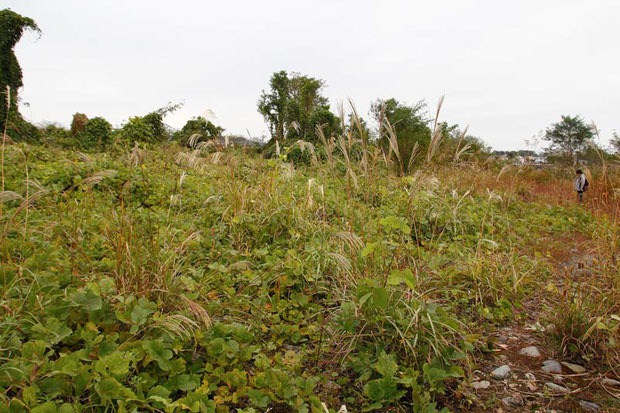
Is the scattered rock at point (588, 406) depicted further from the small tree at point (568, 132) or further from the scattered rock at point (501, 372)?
the small tree at point (568, 132)

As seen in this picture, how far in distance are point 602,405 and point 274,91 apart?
33.1 metres

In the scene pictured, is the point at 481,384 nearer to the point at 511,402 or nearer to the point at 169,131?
the point at 511,402

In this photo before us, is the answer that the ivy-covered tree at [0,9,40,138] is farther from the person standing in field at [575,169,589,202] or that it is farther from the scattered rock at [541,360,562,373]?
the person standing in field at [575,169,589,202]

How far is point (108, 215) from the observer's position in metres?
2.80

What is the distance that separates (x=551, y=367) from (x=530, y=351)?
0.16m

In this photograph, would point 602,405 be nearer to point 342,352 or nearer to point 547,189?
point 342,352

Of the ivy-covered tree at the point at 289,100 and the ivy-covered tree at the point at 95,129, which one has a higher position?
the ivy-covered tree at the point at 289,100

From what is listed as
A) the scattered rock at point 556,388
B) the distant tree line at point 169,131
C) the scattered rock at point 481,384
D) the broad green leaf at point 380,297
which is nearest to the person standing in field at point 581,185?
the distant tree line at point 169,131

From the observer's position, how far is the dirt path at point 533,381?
5.24 feet

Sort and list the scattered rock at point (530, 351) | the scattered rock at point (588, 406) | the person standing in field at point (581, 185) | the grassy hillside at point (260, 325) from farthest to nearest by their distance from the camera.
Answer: the person standing in field at point (581, 185) < the scattered rock at point (530, 351) < the scattered rock at point (588, 406) < the grassy hillside at point (260, 325)

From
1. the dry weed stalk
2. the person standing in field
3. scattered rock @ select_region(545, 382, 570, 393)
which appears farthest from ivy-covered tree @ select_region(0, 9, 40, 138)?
the person standing in field

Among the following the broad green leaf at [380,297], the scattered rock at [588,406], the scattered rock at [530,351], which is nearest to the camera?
the scattered rock at [588,406]

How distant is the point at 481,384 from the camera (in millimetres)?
1745

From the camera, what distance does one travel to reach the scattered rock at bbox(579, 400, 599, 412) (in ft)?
5.11
